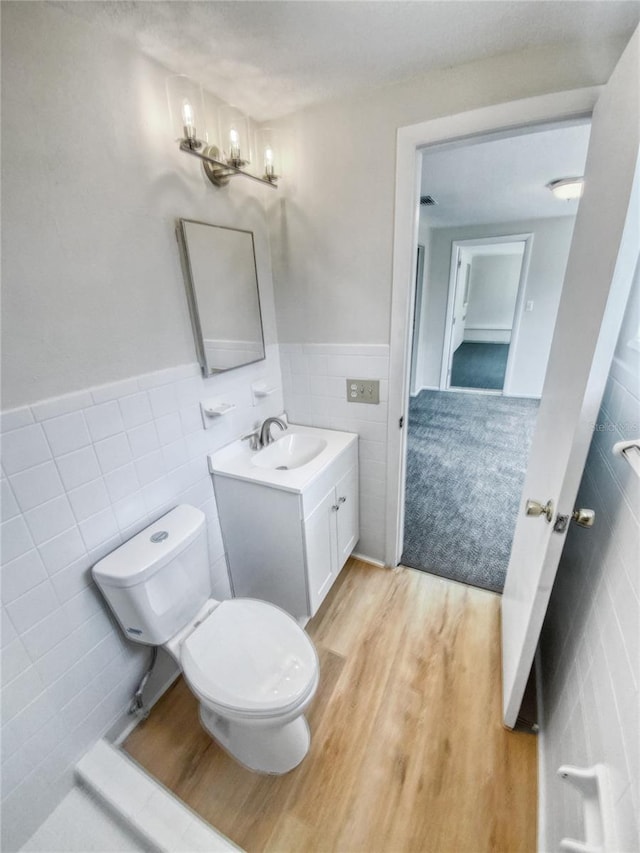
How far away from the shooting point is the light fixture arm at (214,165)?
3.61 feet

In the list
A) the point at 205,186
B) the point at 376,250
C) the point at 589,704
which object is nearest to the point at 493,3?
the point at 376,250

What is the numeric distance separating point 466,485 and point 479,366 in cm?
403

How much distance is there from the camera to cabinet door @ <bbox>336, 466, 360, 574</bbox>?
1.64 metres

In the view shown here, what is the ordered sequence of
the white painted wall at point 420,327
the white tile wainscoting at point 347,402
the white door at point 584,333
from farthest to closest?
the white painted wall at point 420,327, the white tile wainscoting at point 347,402, the white door at point 584,333

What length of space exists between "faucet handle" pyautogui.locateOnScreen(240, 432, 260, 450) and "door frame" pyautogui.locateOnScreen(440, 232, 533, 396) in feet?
11.9

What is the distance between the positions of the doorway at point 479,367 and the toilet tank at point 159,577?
4.07ft

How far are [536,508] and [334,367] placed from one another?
40.7 inches

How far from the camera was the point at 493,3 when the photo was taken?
2.97ft

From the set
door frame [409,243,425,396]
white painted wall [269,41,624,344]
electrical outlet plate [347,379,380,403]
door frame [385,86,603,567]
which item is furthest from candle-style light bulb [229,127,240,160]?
door frame [409,243,425,396]

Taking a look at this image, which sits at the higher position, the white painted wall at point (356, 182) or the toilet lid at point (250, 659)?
the white painted wall at point (356, 182)

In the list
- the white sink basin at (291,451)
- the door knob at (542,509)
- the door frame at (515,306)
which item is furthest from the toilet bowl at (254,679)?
the door frame at (515,306)

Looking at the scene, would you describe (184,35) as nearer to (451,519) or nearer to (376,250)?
(376,250)

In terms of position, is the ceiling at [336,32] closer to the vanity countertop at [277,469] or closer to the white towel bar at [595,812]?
the vanity countertop at [277,469]

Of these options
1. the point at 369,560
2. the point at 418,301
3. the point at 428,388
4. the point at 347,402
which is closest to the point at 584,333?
the point at 347,402
